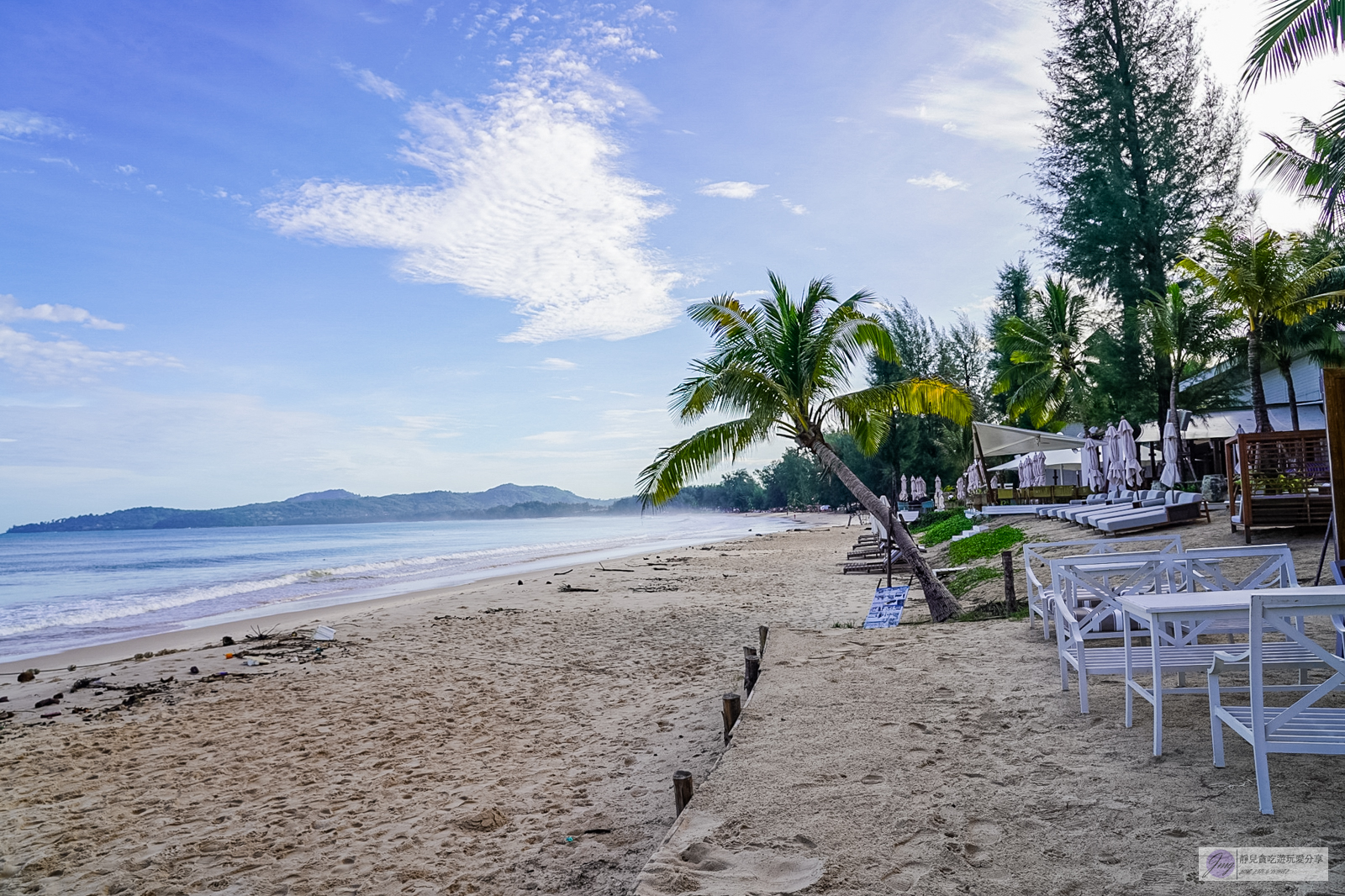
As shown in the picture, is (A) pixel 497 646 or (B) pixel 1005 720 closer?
(B) pixel 1005 720

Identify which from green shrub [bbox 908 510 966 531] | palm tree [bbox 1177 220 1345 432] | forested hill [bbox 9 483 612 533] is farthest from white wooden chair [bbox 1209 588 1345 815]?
forested hill [bbox 9 483 612 533]

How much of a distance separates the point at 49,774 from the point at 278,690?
8.15 ft

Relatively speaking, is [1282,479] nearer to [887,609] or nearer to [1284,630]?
[887,609]

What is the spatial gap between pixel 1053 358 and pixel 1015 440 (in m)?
7.37

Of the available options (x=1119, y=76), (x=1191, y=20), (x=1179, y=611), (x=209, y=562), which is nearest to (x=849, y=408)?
(x=1179, y=611)

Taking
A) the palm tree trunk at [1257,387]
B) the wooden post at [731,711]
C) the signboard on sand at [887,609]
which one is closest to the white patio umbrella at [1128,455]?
the palm tree trunk at [1257,387]

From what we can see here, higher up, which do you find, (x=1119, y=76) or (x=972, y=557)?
(x=1119, y=76)

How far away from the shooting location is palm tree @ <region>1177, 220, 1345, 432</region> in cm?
1423

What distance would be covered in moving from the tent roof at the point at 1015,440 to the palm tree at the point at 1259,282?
275 inches

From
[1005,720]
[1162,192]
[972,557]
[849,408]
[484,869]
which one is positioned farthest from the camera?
[1162,192]

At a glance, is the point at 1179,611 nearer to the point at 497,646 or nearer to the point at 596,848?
the point at 596,848

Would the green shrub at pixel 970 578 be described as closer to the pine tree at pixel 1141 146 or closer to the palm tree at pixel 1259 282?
the palm tree at pixel 1259 282

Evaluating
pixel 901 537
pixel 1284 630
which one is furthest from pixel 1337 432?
pixel 901 537

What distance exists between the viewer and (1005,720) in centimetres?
431
